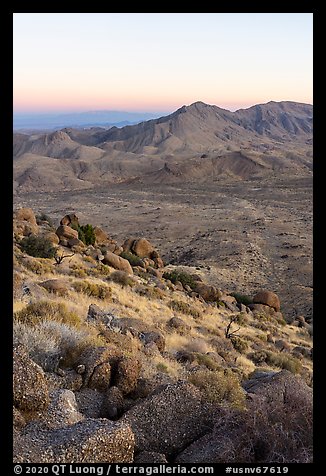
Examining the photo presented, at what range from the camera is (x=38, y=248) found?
65.4ft

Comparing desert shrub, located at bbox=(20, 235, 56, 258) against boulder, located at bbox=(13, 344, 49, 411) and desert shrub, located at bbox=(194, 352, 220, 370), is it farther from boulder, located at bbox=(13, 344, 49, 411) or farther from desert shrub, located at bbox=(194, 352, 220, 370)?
boulder, located at bbox=(13, 344, 49, 411)

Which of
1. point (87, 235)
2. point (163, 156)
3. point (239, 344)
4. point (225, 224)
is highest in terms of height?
point (163, 156)

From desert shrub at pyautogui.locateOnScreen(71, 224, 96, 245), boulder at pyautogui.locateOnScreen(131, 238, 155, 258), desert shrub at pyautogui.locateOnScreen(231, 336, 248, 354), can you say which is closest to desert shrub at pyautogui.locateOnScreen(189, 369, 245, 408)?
desert shrub at pyautogui.locateOnScreen(231, 336, 248, 354)

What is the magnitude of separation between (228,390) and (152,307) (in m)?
10.7

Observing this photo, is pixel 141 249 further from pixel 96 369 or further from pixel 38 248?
pixel 96 369

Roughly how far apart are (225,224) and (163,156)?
99951mm

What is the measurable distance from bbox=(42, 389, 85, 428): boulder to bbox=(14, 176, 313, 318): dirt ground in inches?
838

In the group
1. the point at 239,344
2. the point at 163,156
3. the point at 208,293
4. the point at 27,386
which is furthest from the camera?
the point at 163,156

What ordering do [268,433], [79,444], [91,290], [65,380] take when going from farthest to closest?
[91,290]
[65,380]
[268,433]
[79,444]

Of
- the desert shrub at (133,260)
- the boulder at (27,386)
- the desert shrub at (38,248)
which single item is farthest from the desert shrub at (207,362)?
the desert shrub at (133,260)

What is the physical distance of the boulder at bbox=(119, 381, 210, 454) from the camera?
4.59 meters

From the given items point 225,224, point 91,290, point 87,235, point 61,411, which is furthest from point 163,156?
point 61,411

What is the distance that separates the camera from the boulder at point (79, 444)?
11.6 ft

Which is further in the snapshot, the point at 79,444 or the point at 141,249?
the point at 141,249
